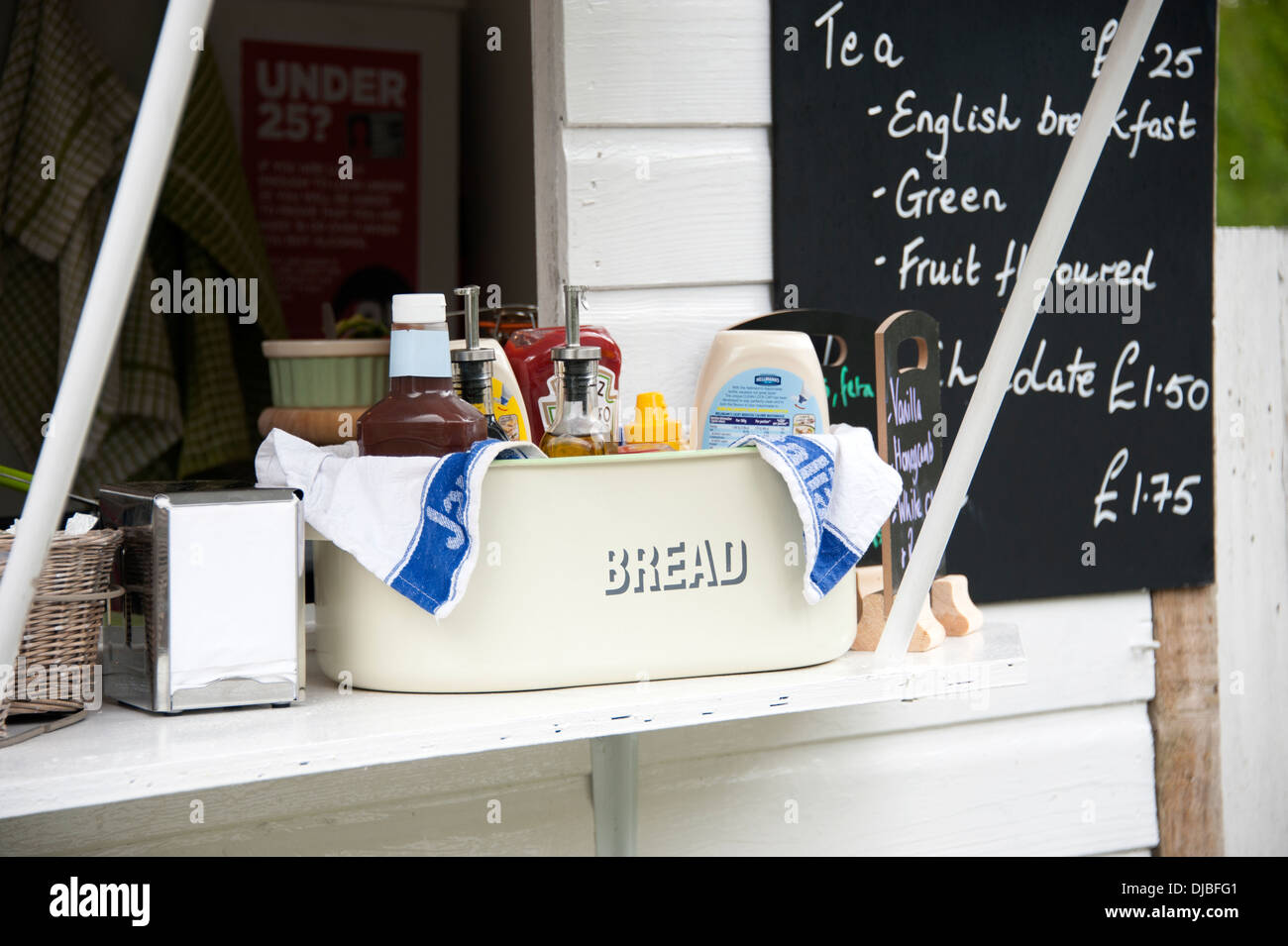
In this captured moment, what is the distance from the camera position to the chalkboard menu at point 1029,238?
4.33 feet

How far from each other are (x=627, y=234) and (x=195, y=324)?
905 mm

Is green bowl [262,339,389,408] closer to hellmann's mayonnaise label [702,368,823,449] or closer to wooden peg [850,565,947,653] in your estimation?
hellmann's mayonnaise label [702,368,823,449]

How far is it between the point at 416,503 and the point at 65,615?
23 centimetres

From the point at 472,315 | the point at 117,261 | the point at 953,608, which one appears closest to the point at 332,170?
the point at 472,315

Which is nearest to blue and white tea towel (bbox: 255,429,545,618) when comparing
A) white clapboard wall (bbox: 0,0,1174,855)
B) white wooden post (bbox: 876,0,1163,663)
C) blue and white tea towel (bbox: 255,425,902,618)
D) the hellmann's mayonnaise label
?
blue and white tea towel (bbox: 255,425,902,618)

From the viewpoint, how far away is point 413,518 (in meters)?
0.83

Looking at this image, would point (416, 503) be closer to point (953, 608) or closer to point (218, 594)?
point (218, 594)

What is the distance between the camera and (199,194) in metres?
1.88

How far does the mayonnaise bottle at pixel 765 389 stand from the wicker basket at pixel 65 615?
1.56 feet

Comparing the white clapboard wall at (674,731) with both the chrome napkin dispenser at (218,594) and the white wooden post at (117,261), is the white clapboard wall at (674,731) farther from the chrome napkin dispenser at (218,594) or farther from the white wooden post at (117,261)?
the white wooden post at (117,261)

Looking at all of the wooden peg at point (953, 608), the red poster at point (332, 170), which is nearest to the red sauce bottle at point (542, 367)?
the wooden peg at point (953, 608)

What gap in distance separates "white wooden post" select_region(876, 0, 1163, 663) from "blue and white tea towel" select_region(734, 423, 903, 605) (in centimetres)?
5

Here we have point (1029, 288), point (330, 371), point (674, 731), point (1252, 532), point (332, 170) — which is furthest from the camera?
point (332, 170)
